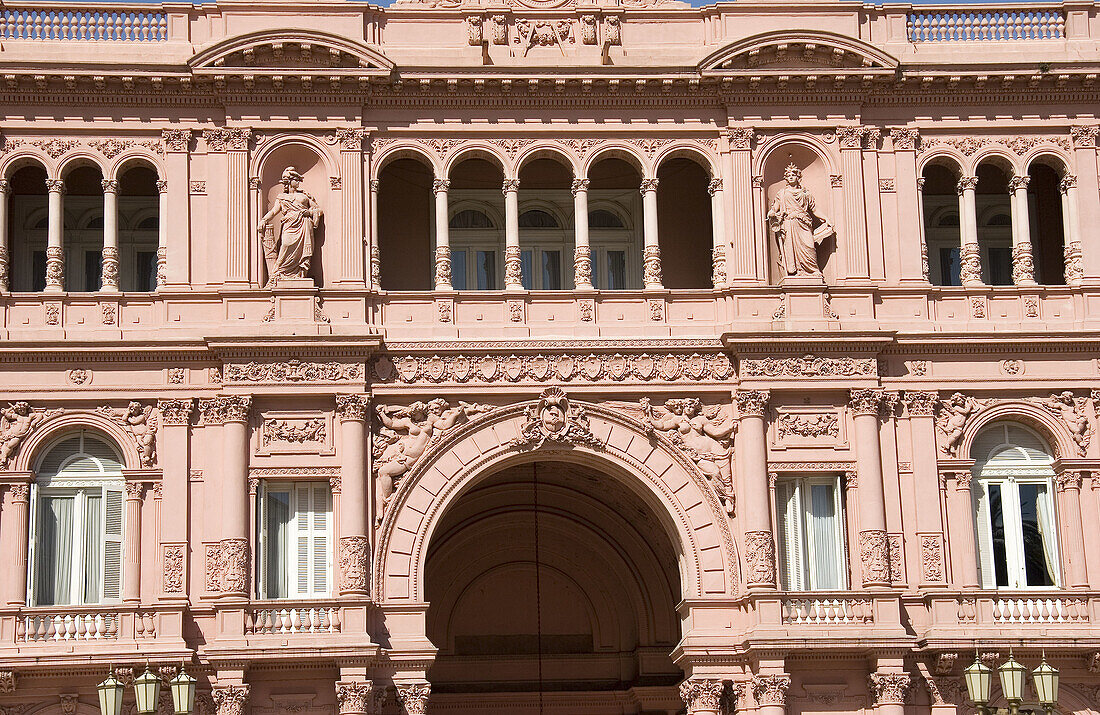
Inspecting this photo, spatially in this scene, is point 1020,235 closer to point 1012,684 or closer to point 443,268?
point 443,268

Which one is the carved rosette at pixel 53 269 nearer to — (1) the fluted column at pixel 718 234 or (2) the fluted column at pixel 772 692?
(1) the fluted column at pixel 718 234

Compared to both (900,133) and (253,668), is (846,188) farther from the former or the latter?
(253,668)

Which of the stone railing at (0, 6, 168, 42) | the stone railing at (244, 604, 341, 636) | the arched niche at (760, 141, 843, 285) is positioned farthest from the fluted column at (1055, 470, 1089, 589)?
the stone railing at (0, 6, 168, 42)

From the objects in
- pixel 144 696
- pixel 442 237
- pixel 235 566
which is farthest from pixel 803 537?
pixel 144 696

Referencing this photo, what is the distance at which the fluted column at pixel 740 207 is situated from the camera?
4047cm

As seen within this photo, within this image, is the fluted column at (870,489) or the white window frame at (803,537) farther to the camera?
the white window frame at (803,537)

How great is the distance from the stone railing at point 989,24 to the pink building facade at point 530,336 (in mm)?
70

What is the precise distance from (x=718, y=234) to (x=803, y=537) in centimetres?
681

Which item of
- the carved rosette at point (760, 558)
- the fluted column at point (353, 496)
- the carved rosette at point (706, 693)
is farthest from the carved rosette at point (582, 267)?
the carved rosette at point (706, 693)

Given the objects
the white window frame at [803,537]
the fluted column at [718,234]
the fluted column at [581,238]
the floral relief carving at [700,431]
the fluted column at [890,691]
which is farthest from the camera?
the fluted column at [718,234]

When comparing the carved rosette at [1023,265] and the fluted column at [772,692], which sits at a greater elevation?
the carved rosette at [1023,265]

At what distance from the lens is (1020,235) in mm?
41281

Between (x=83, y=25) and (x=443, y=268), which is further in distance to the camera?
(x=83, y=25)

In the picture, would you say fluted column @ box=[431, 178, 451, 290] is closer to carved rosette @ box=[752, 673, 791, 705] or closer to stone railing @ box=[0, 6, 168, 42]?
stone railing @ box=[0, 6, 168, 42]
